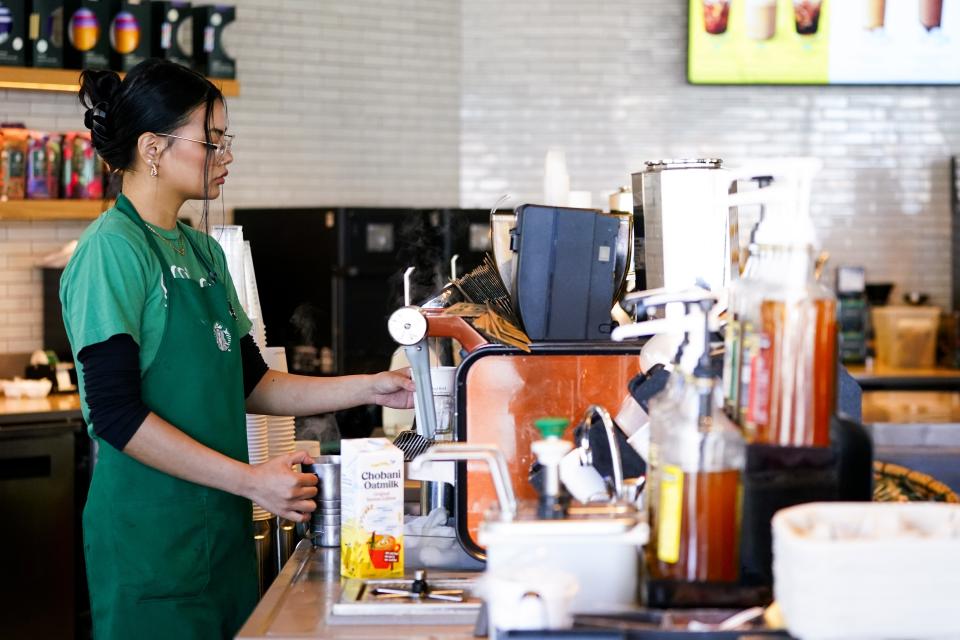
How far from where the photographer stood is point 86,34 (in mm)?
5238

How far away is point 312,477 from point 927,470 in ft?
7.46

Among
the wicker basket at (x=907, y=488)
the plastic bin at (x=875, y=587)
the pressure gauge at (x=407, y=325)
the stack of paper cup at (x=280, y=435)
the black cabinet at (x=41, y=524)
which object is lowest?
the black cabinet at (x=41, y=524)

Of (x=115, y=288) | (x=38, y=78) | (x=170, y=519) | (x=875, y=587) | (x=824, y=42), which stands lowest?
(x=170, y=519)

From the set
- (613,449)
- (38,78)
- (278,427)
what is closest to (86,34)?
(38,78)

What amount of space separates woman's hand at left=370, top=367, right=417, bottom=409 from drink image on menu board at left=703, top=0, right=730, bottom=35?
4.79m

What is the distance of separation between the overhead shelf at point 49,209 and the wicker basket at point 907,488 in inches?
142

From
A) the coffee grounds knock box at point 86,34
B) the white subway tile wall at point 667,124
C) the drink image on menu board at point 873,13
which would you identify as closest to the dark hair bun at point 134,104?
the coffee grounds knock box at point 86,34

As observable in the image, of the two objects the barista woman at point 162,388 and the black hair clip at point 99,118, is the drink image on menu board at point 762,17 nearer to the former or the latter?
the barista woman at point 162,388

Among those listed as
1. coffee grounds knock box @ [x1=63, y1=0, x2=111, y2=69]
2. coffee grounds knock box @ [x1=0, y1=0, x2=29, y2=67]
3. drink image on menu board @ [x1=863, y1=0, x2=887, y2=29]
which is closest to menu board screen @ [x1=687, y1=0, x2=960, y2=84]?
drink image on menu board @ [x1=863, y1=0, x2=887, y2=29]

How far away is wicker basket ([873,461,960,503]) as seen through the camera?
2.77 m

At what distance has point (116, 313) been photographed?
2148 mm

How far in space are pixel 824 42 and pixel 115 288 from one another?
Result: 552cm

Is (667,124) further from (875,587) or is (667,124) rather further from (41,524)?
(875,587)

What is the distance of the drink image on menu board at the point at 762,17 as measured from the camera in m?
6.61
